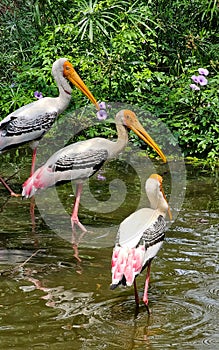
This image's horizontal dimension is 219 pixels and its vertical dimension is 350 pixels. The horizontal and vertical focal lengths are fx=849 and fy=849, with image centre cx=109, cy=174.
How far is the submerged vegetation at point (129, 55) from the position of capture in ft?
28.3

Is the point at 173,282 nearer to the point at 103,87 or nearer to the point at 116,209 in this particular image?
the point at 116,209

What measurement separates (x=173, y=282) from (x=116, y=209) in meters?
1.78

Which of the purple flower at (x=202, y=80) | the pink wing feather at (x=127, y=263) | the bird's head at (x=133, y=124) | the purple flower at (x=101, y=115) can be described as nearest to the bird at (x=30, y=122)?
the bird's head at (x=133, y=124)

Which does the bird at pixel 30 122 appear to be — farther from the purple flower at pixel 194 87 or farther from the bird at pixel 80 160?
the purple flower at pixel 194 87

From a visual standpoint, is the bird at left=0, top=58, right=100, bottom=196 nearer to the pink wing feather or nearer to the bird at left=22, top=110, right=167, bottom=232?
the bird at left=22, top=110, right=167, bottom=232

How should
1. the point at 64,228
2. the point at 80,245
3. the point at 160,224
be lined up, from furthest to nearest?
the point at 64,228 → the point at 80,245 → the point at 160,224

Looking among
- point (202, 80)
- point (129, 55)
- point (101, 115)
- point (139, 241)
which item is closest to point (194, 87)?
point (202, 80)

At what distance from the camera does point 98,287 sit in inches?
187

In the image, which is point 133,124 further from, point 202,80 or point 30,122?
point 202,80

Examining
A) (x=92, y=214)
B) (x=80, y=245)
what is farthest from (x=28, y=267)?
(x=92, y=214)

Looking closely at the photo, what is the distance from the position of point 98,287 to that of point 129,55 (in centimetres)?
495

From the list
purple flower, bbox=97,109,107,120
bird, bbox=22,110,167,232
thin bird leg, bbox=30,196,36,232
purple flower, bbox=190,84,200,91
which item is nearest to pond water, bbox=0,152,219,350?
thin bird leg, bbox=30,196,36,232

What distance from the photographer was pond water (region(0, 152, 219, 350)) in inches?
157

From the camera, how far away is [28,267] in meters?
5.11
